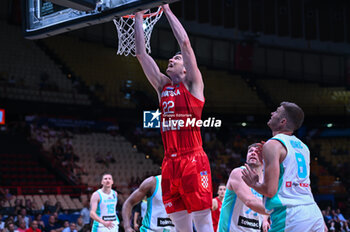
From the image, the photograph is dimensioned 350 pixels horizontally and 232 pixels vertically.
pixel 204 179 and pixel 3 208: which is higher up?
pixel 204 179

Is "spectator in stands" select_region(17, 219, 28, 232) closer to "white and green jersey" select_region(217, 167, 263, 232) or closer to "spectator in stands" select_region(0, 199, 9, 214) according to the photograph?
"spectator in stands" select_region(0, 199, 9, 214)

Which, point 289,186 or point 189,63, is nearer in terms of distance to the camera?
point 289,186

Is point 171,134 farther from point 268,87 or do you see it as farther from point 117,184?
point 268,87

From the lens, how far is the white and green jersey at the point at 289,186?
3.77 metres

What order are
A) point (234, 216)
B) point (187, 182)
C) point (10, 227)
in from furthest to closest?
point (10, 227) → point (234, 216) → point (187, 182)

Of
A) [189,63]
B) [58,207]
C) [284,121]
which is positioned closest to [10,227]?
[58,207]

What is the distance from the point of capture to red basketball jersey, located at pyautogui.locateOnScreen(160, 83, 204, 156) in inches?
176

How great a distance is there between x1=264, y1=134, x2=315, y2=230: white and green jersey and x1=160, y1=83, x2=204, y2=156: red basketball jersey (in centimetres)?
93

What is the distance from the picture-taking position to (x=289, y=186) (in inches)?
149

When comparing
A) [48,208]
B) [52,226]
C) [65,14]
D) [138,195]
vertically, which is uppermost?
[65,14]

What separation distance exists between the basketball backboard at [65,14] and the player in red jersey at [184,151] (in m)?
0.46

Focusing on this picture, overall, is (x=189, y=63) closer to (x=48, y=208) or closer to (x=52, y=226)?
(x=52, y=226)

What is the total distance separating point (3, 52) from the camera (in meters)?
21.0

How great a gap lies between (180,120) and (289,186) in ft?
3.95
